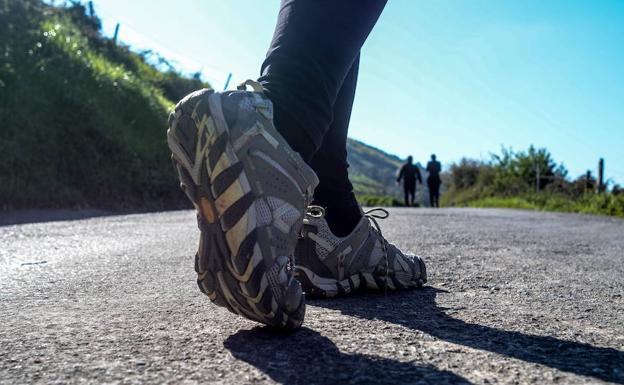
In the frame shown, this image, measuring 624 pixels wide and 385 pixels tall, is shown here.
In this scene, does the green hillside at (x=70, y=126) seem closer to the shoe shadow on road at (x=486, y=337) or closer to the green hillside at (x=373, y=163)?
the shoe shadow on road at (x=486, y=337)

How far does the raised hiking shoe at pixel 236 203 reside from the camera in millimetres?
1117

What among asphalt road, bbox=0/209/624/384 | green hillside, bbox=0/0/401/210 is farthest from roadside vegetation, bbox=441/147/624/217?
asphalt road, bbox=0/209/624/384

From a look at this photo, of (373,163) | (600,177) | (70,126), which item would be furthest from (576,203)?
(373,163)

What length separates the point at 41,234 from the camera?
4422mm

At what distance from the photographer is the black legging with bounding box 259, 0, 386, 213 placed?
4.20 feet

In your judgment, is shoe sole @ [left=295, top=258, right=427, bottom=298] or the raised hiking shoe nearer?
the raised hiking shoe

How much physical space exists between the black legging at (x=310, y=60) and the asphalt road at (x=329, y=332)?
1.30 feet

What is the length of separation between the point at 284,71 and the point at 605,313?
976mm

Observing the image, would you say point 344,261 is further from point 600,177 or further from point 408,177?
point 408,177

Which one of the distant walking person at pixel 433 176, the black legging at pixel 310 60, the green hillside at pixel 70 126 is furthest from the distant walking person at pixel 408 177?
the black legging at pixel 310 60

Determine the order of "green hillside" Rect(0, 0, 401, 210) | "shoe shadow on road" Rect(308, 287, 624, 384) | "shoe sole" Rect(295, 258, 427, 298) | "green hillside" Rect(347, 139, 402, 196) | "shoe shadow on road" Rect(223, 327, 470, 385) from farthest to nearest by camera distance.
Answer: "green hillside" Rect(347, 139, 402, 196), "green hillside" Rect(0, 0, 401, 210), "shoe sole" Rect(295, 258, 427, 298), "shoe shadow on road" Rect(308, 287, 624, 384), "shoe shadow on road" Rect(223, 327, 470, 385)

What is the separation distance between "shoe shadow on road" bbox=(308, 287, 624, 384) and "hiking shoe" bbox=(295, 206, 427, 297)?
5 centimetres

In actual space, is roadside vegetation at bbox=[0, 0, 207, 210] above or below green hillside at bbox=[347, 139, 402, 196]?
below

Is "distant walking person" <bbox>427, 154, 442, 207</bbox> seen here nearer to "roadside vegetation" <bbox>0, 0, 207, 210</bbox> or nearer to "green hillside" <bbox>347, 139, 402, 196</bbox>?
"roadside vegetation" <bbox>0, 0, 207, 210</bbox>
